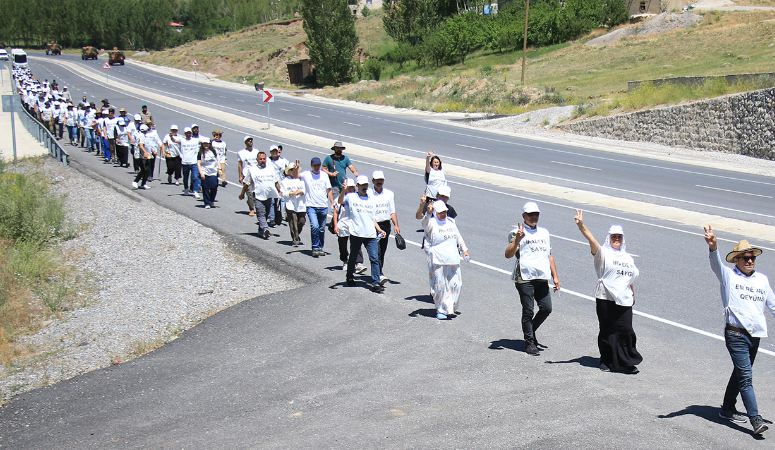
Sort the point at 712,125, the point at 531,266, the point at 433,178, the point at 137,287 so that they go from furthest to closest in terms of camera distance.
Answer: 1. the point at 712,125
2. the point at 433,178
3. the point at 137,287
4. the point at 531,266

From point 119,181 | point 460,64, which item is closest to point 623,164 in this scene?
point 119,181

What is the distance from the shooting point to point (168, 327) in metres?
9.67

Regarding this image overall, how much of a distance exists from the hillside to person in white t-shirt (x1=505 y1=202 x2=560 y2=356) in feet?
86.8

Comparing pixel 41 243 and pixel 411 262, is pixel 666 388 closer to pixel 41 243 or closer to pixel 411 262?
pixel 411 262

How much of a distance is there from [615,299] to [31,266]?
37.0ft

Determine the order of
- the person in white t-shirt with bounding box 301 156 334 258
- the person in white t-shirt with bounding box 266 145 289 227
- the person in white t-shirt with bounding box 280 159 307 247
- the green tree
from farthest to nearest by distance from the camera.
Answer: the green tree, the person in white t-shirt with bounding box 266 145 289 227, the person in white t-shirt with bounding box 280 159 307 247, the person in white t-shirt with bounding box 301 156 334 258

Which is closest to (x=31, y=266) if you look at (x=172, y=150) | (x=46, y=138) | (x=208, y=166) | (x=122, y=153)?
(x=208, y=166)

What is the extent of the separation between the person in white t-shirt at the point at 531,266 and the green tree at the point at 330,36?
61.6 metres

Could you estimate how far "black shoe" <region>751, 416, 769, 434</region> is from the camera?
5.75m

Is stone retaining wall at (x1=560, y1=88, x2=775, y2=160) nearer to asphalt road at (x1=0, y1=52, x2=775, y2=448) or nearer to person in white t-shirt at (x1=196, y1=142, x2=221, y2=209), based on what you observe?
asphalt road at (x1=0, y1=52, x2=775, y2=448)

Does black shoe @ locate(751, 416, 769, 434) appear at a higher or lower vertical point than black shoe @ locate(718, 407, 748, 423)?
higher

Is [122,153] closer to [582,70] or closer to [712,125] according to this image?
[712,125]

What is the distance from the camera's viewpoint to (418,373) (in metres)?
7.32

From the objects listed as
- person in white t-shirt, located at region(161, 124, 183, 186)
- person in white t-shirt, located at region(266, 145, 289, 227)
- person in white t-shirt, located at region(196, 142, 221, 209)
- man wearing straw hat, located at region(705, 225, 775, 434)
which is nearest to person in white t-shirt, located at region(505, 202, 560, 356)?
man wearing straw hat, located at region(705, 225, 775, 434)
